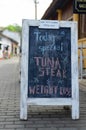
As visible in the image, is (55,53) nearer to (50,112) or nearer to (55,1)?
(50,112)

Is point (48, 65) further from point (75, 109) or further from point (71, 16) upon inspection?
point (71, 16)

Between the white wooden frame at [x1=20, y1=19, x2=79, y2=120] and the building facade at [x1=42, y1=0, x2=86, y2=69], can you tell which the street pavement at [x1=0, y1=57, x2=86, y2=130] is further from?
the building facade at [x1=42, y1=0, x2=86, y2=69]

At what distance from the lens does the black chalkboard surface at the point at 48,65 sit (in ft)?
21.7

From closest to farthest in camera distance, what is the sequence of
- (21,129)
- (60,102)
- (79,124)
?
(21,129), (79,124), (60,102)

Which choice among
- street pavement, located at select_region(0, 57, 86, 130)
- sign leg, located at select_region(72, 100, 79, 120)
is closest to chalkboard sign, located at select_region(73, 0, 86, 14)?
street pavement, located at select_region(0, 57, 86, 130)

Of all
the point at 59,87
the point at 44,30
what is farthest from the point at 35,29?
the point at 59,87

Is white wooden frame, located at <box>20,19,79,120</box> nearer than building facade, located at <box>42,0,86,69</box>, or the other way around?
white wooden frame, located at <box>20,19,79,120</box>

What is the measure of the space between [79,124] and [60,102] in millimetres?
602

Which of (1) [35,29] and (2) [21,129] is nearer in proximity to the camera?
(2) [21,129]

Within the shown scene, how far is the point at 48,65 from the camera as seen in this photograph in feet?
21.7

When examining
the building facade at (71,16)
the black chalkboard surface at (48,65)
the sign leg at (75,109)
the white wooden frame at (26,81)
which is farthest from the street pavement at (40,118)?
the building facade at (71,16)

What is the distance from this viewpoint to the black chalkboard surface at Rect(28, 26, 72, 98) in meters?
6.62

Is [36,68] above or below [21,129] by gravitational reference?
above

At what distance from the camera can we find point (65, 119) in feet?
21.5
